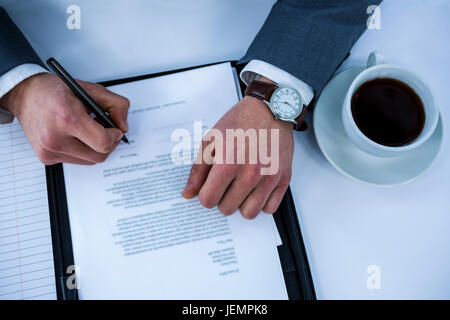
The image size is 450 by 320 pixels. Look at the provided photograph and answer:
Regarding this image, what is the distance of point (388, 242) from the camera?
58cm

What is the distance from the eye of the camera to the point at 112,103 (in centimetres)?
54

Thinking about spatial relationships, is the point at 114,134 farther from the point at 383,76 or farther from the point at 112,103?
the point at 383,76

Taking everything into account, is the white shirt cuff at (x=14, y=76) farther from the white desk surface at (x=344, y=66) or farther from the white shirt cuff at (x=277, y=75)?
the white shirt cuff at (x=277, y=75)

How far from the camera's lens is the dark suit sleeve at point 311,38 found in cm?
57

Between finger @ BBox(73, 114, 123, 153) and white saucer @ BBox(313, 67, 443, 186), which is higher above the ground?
finger @ BBox(73, 114, 123, 153)

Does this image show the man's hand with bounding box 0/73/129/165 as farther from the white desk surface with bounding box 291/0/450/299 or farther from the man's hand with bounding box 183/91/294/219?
the white desk surface with bounding box 291/0/450/299

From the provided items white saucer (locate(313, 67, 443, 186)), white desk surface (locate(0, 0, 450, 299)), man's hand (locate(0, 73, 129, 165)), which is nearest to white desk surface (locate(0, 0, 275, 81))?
white desk surface (locate(0, 0, 450, 299))

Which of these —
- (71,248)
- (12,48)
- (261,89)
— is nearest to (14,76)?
(12,48)

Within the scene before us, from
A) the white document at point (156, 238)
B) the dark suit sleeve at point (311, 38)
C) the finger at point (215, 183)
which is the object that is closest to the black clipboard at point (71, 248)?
the white document at point (156, 238)

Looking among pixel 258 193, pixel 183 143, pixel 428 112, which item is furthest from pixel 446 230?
pixel 183 143

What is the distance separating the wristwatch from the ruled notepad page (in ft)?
1.37

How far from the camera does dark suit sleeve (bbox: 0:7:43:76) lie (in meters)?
0.54

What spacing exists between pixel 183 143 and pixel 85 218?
0.21 meters

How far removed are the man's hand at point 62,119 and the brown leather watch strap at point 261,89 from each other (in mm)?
218
